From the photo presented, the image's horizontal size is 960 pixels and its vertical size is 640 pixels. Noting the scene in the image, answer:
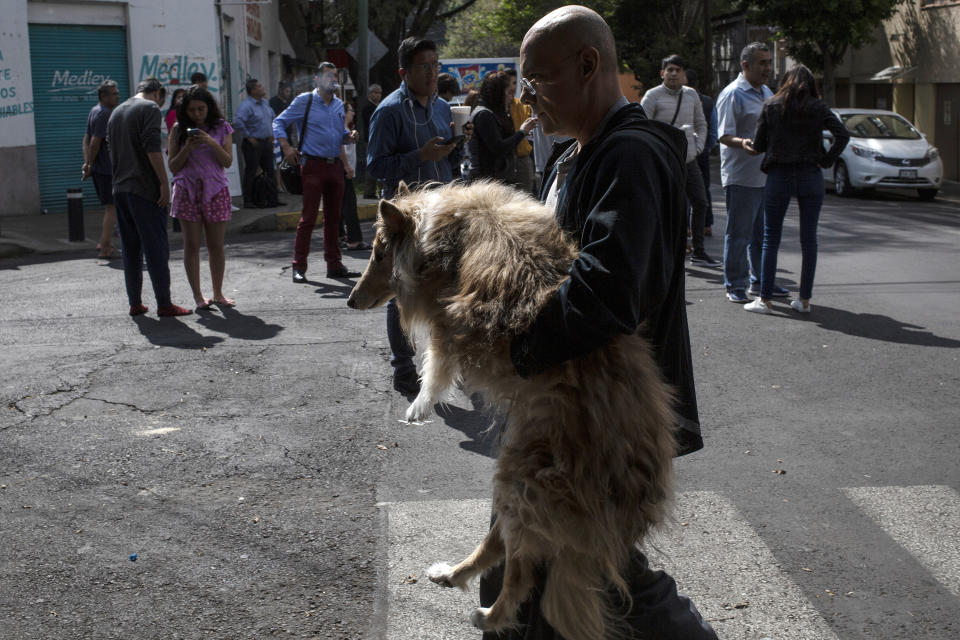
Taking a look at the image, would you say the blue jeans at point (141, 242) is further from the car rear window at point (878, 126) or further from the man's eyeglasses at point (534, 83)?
the car rear window at point (878, 126)

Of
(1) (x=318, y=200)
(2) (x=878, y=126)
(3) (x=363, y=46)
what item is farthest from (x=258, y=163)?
(2) (x=878, y=126)

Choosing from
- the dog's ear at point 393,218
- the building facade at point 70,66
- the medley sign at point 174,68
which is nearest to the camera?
the dog's ear at point 393,218

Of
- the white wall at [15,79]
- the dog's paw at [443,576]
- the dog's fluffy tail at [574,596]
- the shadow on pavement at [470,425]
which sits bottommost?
the shadow on pavement at [470,425]

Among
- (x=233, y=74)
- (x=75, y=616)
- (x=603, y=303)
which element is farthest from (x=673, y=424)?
(x=233, y=74)

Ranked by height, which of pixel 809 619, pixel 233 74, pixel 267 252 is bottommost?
pixel 809 619

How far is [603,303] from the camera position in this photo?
2129 millimetres

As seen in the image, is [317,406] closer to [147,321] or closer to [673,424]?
[147,321]

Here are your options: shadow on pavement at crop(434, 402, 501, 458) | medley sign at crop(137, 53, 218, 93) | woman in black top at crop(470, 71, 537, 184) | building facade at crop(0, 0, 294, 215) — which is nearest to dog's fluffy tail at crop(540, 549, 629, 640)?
shadow on pavement at crop(434, 402, 501, 458)

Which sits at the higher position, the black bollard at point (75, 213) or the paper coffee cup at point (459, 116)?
the paper coffee cup at point (459, 116)

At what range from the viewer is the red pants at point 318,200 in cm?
1030

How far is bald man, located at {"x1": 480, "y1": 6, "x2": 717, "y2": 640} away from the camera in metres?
2.15

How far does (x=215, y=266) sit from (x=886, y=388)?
5.71m

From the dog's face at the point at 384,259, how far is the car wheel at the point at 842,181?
19.0 m

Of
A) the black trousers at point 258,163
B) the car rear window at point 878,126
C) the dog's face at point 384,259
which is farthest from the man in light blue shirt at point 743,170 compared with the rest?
the car rear window at point 878,126
